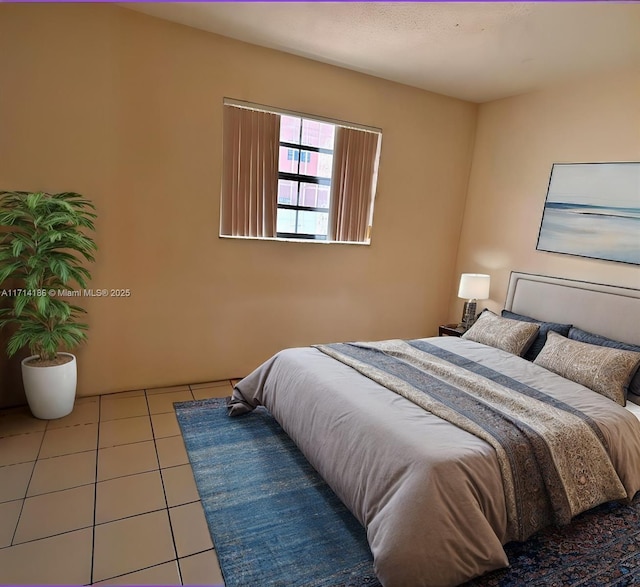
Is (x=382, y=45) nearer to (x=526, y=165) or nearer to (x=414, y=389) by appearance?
(x=526, y=165)

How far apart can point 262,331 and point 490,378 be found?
1.92 m

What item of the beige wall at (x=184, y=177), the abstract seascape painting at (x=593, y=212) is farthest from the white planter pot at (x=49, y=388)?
the abstract seascape painting at (x=593, y=212)

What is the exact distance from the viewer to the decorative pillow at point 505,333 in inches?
119

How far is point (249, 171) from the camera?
3.20 meters

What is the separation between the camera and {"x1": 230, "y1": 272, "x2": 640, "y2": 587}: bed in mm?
1507

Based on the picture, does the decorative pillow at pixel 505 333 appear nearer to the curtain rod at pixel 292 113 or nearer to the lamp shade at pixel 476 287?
the lamp shade at pixel 476 287

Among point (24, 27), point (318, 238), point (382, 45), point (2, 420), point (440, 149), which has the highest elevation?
point (382, 45)

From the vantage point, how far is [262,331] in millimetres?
3531

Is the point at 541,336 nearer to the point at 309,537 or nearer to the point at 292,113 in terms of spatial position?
the point at 309,537

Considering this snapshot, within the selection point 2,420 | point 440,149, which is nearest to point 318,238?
point 440,149

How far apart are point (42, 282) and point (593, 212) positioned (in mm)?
3977

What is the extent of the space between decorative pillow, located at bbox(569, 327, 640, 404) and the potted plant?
3.48m

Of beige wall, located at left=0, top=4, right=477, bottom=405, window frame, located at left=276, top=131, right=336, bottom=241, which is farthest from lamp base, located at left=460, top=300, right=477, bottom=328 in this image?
→ window frame, located at left=276, top=131, right=336, bottom=241

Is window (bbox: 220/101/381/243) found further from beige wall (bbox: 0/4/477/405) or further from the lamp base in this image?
the lamp base
